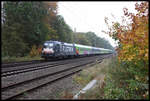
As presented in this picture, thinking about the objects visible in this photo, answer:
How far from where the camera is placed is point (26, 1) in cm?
2642

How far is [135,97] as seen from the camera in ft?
15.2

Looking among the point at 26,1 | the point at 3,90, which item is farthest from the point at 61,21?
the point at 3,90

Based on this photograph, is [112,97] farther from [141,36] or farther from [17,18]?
[17,18]

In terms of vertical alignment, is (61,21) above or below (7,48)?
above

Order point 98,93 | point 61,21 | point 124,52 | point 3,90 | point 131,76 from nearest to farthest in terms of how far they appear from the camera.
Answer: point 124,52
point 98,93
point 131,76
point 3,90
point 61,21

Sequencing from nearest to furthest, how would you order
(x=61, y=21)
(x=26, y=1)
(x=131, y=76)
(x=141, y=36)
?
(x=141, y=36), (x=131, y=76), (x=26, y=1), (x=61, y=21)

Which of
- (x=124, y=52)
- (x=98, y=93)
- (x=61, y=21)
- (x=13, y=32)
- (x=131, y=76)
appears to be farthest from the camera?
(x=61, y=21)

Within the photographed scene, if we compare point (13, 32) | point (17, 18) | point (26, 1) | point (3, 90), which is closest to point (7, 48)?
point (13, 32)

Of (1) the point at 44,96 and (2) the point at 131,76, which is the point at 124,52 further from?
(1) the point at 44,96

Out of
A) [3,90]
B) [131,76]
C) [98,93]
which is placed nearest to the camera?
[98,93]

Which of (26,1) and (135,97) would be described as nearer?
(135,97)

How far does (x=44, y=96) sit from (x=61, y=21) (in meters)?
37.8

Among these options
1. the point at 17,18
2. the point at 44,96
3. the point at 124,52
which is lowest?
the point at 44,96

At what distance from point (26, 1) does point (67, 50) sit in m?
10.6
